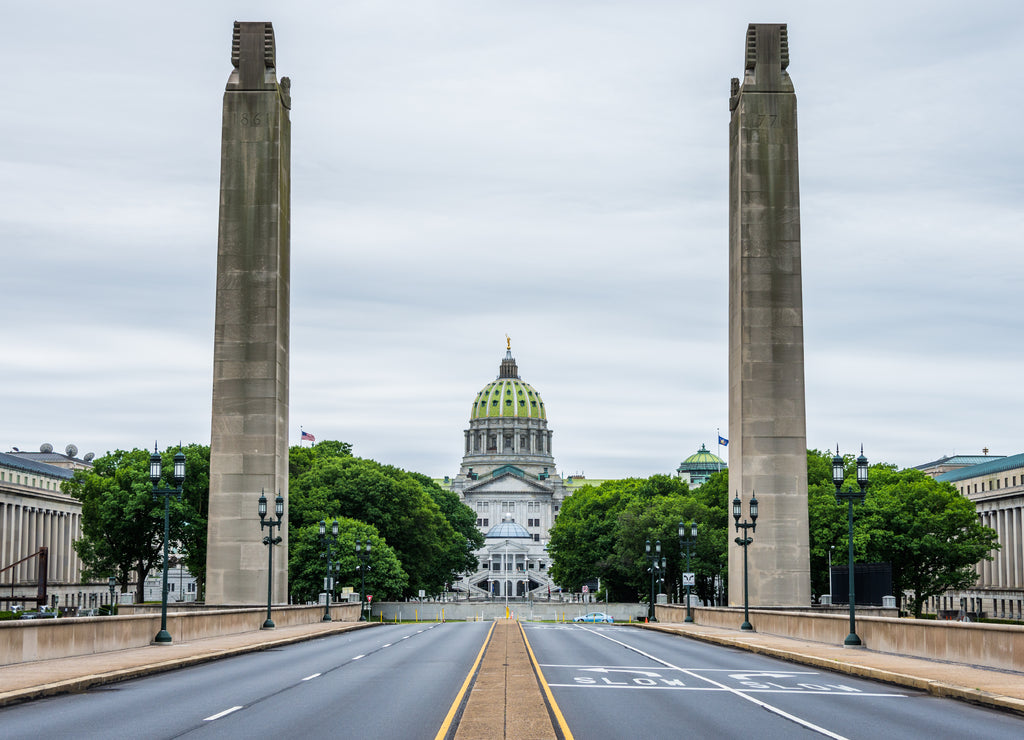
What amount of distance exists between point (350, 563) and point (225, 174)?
133 ft

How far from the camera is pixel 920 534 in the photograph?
85.6 metres

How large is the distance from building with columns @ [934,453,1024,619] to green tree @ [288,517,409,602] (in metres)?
56.5

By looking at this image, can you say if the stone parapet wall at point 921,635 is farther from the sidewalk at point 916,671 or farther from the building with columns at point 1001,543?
the building with columns at point 1001,543

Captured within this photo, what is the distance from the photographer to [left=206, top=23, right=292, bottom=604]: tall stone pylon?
192 feet

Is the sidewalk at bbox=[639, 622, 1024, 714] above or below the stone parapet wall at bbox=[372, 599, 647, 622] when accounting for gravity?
above

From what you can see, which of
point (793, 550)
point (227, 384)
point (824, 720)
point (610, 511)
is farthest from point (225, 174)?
point (610, 511)

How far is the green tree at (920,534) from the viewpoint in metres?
84.9

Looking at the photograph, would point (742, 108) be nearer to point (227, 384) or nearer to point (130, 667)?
point (227, 384)

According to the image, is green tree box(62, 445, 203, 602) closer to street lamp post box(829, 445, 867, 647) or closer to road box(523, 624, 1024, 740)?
street lamp post box(829, 445, 867, 647)

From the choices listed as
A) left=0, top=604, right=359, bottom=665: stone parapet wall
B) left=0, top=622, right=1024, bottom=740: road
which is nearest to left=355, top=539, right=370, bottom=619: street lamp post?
left=0, top=604, right=359, bottom=665: stone parapet wall

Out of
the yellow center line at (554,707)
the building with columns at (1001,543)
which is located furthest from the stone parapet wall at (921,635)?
the building with columns at (1001,543)

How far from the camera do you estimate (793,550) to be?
57094 millimetres

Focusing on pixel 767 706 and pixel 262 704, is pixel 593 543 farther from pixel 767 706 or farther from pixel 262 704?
pixel 262 704

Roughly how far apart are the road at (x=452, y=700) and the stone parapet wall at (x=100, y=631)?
2.99 metres
